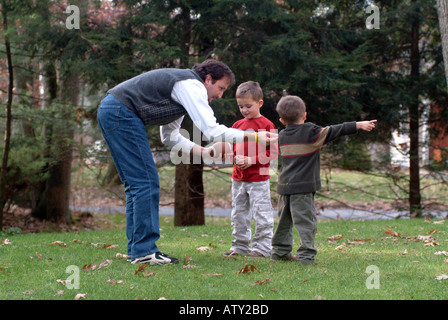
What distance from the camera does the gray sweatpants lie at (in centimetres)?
506

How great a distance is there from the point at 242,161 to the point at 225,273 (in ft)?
3.84

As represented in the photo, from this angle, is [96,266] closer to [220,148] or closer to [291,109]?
[220,148]

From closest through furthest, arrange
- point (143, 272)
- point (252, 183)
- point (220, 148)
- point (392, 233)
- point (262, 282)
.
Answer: point (262, 282) < point (143, 272) < point (220, 148) < point (252, 183) < point (392, 233)

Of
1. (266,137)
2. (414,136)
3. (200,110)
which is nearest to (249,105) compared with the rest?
(266,137)

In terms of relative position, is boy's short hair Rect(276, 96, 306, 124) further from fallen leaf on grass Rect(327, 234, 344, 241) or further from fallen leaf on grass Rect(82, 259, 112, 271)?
fallen leaf on grass Rect(327, 234, 344, 241)

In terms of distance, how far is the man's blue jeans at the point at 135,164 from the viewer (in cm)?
443

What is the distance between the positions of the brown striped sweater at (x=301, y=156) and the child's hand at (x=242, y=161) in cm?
39

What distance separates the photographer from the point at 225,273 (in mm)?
4172

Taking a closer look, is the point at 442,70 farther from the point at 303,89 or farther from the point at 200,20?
the point at 200,20

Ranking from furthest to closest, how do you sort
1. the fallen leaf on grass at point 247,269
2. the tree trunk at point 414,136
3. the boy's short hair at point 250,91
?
the tree trunk at point 414,136 → the boy's short hair at point 250,91 → the fallen leaf on grass at point 247,269

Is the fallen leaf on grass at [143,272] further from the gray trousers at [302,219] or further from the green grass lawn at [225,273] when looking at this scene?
the gray trousers at [302,219]

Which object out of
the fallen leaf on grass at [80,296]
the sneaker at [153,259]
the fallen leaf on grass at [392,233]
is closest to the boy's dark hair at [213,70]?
the sneaker at [153,259]

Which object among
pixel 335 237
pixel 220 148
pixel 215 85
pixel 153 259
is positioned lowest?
pixel 335 237

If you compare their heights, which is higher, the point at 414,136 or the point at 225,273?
the point at 414,136
